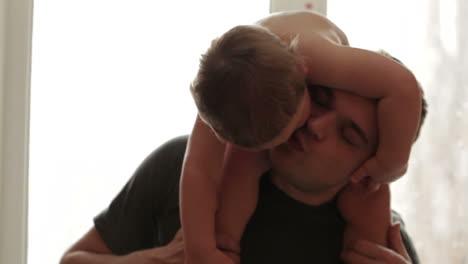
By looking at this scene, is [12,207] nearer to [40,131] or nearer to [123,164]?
[40,131]

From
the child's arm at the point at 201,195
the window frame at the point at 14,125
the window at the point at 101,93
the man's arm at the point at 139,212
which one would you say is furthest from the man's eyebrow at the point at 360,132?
the window frame at the point at 14,125

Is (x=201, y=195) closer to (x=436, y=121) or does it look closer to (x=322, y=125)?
(x=322, y=125)

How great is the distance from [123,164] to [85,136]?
153 millimetres

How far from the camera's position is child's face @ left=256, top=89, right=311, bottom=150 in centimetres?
97

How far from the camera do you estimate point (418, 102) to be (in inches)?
39.4

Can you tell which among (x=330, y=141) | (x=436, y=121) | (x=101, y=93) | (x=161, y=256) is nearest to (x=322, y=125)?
(x=330, y=141)

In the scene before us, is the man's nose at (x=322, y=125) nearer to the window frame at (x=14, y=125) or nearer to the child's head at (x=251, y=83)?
the child's head at (x=251, y=83)

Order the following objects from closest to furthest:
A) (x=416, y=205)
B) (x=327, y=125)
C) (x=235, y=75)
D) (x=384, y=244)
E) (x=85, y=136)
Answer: (x=235, y=75)
(x=327, y=125)
(x=384, y=244)
(x=416, y=205)
(x=85, y=136)

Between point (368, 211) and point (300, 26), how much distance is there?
1.18ft

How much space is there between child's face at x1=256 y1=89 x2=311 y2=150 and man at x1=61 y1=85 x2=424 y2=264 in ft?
0.08

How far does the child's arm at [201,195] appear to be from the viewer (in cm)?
106

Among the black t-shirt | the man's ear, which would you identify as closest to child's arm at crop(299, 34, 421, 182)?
the man's ear

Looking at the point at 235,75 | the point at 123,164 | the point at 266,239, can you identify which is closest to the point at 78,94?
the point at 123,164

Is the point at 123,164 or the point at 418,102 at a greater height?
the point at 418,102
